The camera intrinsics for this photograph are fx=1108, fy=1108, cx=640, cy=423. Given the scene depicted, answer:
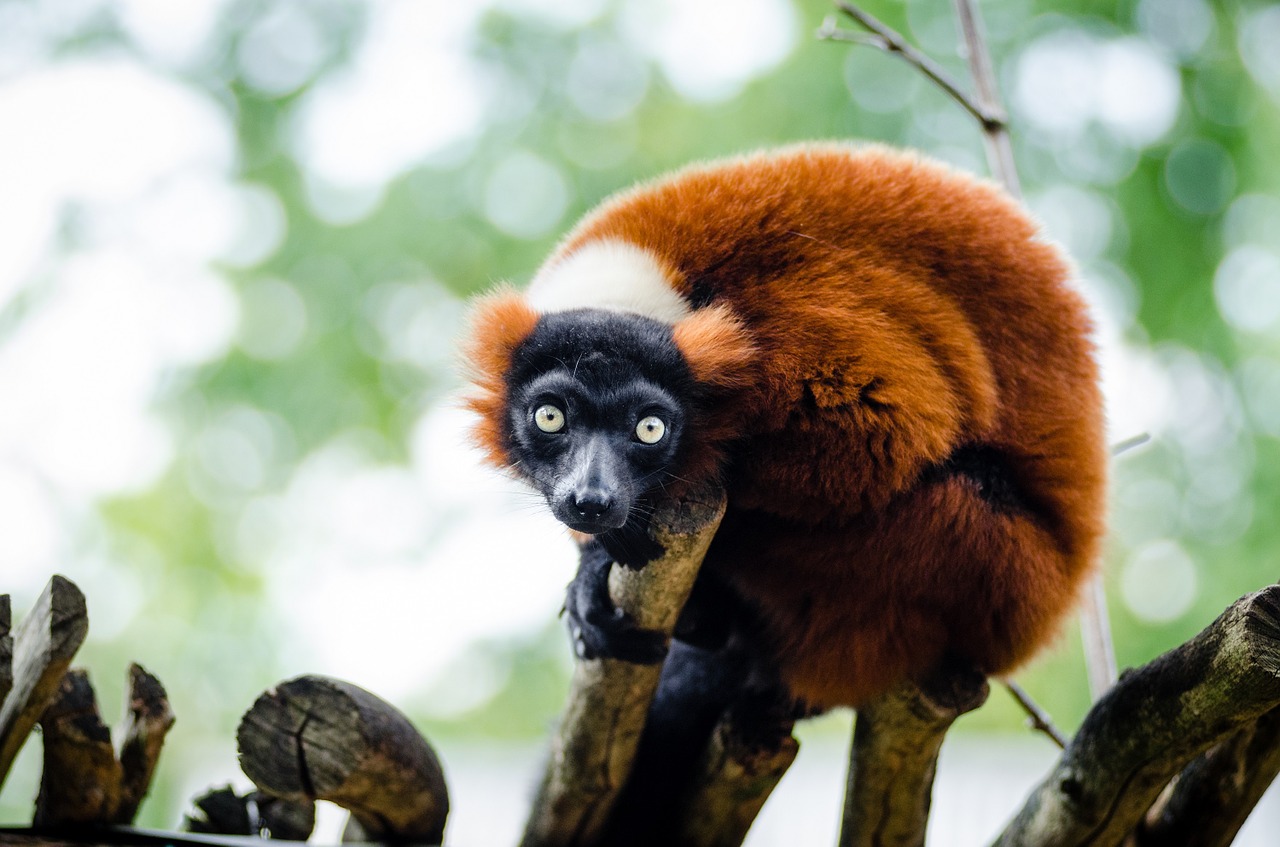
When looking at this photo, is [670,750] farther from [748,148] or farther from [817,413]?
[748,148]

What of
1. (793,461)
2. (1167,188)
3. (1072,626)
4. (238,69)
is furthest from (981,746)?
(238,69)

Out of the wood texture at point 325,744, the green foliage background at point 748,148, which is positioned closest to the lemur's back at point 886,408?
the wood texture at point 325,744

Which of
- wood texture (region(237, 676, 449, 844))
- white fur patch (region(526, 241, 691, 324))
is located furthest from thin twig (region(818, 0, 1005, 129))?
wood texture (region(237, 676, 449, 844))

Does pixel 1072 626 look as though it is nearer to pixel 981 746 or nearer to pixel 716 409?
pixel 716 409

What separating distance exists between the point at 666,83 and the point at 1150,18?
317cm

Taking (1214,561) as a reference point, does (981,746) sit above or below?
below

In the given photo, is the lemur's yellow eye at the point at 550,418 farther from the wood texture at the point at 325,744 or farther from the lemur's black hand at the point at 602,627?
the wood texture at the point at 325,744

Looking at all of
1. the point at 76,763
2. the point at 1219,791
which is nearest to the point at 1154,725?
the point at 1219,791

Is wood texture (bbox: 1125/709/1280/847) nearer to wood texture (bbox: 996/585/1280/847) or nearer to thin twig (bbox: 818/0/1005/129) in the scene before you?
wood texture (bbox: 996/585/1280/847)

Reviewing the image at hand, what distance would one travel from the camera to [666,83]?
764 cm

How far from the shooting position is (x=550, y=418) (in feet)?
8.95

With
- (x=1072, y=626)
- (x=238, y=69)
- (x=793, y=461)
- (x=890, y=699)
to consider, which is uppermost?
(x=238, y=69)

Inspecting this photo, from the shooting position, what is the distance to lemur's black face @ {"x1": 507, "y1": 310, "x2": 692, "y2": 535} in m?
2.64

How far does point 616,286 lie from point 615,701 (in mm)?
1079
